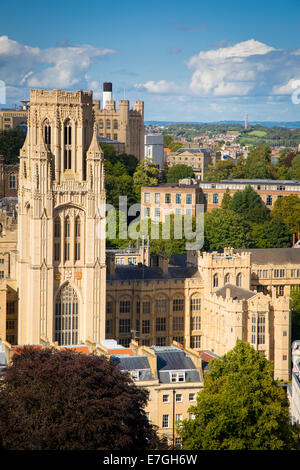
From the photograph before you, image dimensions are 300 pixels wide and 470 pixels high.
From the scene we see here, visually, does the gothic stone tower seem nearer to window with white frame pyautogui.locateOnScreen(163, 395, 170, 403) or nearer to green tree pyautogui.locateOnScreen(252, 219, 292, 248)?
window with white frame pyautogui.locateOnScreen(163, 395, 170, 403)

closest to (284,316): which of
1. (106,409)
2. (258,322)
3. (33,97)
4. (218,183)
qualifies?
(258,322)

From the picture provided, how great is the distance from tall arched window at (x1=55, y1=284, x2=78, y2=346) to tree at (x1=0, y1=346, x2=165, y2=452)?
27631 millimetres

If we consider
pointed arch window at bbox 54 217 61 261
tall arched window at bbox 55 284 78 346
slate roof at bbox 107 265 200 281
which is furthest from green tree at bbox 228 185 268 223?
pointed arch window at bbox 54 217 61 261

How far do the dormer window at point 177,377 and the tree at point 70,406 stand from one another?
26.4ft

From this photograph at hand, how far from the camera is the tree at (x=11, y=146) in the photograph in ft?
595

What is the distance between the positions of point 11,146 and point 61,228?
83958mm

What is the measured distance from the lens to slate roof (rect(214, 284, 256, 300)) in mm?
104312

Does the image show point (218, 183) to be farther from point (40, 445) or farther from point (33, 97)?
point (40, 445)

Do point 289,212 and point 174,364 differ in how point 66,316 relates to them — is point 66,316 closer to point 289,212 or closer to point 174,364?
point 174,364

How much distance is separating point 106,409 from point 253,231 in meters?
97.1

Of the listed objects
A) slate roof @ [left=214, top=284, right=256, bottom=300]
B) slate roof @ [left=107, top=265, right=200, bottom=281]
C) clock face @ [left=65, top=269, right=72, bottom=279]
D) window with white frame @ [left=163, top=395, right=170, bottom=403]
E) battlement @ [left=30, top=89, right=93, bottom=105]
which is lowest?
window with white frame @ [left=163, top=395, right=170, bottom=403]

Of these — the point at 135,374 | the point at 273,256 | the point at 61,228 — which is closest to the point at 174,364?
the point at 135,374

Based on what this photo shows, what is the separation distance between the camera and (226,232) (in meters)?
152

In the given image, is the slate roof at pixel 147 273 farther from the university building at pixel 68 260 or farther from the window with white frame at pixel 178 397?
the window with white frame at pixel 178 397
